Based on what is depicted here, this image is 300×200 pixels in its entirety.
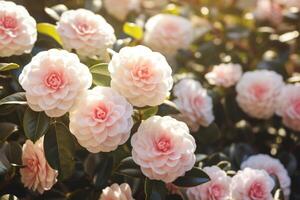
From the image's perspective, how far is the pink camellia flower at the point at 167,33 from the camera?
162cm

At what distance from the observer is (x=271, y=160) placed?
139 cm

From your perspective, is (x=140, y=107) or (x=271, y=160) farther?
(x=271, y=160)

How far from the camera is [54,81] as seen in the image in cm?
105

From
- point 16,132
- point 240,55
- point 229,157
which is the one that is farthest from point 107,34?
point 240,55

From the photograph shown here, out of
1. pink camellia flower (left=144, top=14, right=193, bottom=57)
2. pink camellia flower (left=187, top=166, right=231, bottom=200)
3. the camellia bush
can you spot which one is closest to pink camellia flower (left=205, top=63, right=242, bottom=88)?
the camellia bush

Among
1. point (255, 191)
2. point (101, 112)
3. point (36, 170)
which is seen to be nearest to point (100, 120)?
point (101, 112)

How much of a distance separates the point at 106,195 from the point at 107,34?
401mm

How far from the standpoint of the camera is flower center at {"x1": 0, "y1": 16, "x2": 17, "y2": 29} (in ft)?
3.85

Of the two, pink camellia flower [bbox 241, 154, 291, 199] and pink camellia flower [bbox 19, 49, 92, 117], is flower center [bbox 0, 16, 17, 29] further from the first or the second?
pink camellia flower [bbox 241, 154, 291, 199]

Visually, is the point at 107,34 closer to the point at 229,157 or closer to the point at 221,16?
the point at 229,157

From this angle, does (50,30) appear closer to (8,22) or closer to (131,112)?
(8,22)

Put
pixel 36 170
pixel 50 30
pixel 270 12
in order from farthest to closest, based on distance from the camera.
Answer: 1. pixel 270 12
2. pixel 50 30
3. pixel 36 170

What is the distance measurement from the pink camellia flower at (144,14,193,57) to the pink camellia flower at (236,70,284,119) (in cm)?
25

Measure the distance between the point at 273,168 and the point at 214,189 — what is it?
24 cm
